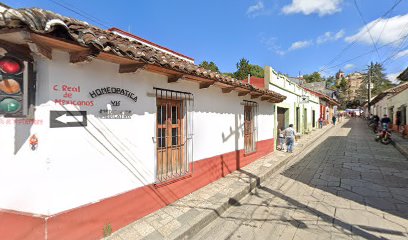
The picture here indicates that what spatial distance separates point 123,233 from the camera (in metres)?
3.80

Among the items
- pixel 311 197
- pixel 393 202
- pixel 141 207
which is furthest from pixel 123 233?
pixel 393 202

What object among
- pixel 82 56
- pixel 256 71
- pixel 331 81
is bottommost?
pixel 82 56

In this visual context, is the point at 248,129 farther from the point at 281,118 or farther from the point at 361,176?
the point at 281,118

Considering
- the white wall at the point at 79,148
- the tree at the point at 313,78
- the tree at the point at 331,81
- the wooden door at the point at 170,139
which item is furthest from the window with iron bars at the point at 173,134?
the tree at the point at 313,78

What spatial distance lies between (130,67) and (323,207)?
15.1 feet

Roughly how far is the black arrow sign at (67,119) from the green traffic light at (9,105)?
0.35 meters

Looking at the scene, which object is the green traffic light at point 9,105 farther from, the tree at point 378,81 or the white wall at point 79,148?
the tree at point 378,81

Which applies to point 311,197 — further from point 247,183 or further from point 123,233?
point 123,233

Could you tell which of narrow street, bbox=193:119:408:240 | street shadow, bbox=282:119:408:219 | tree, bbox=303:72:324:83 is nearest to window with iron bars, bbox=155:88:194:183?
narrow street, bbox=193:119:408:240

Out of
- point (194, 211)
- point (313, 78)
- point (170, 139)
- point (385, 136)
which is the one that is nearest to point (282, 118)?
point (385, 136)

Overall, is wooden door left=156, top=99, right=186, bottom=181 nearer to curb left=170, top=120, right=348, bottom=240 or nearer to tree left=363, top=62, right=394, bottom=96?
curb left=170, top=120, right=348, bottom=240

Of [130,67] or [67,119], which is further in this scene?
[130,67]

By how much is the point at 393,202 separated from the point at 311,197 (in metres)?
1.64

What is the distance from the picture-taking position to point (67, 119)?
3285 mm
